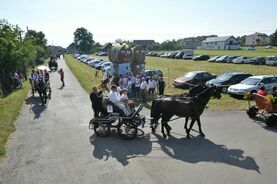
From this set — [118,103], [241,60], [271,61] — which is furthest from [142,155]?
[241,60]

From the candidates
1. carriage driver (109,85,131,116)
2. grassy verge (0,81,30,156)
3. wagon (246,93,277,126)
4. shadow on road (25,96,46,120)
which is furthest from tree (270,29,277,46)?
carriage driver (109,85,131,116)

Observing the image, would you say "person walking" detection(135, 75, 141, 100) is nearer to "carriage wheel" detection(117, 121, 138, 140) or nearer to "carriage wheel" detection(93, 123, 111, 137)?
"carriage wheel" detection(93, 123, 111, 137)

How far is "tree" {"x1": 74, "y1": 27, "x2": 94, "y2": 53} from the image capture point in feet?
450

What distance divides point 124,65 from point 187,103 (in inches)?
636

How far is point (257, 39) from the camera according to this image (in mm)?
147000

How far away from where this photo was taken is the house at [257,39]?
148 m

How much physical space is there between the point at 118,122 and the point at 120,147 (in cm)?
139

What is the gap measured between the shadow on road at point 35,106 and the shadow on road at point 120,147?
585 centimetres

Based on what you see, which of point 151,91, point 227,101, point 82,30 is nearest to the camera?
point 227,101

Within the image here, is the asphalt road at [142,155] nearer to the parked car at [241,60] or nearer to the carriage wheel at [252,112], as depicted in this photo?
the carriage wheel at [252,112]

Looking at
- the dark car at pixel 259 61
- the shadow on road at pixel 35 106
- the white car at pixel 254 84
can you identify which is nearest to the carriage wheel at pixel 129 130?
the shadow on road at pixel 35 106

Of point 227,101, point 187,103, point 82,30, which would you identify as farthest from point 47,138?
point 82,30

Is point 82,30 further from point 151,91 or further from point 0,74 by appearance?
point 151,91

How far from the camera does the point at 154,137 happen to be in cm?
1155
